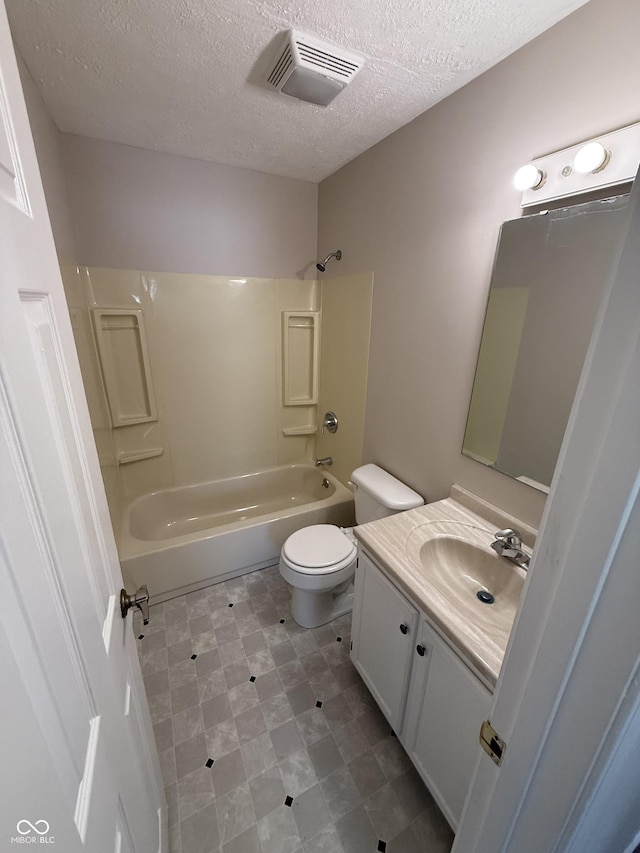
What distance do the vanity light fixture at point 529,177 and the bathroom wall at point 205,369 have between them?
1.62 m

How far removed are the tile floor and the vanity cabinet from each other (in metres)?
0.17

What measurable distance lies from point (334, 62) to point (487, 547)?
182cm

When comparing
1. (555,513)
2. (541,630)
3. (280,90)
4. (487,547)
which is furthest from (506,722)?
(280,90)

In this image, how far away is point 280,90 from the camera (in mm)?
1328

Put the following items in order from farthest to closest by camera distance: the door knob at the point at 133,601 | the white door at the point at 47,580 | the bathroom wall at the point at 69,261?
the bathroom wall at the point at 69,261
the door knob at the point at 133,601
the white door at the point at 47,580

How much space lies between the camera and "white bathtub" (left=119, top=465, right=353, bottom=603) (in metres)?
1.95

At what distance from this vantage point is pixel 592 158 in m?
0.94

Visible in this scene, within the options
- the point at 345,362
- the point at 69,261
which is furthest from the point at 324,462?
the point at 69,261

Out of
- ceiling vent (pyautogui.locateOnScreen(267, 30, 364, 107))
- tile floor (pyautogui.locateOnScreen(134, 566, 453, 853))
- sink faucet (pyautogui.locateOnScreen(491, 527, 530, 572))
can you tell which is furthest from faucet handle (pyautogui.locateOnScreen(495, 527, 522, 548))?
ceiling vent (pyautogui.locateOnScreen(267, 30, 364, 107))

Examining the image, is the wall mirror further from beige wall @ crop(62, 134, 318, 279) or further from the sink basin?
beige wall @ crop(62, 134, 318, 279)

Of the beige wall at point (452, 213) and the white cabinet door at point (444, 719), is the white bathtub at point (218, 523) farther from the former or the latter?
the white cabinet door at point (444, 719)

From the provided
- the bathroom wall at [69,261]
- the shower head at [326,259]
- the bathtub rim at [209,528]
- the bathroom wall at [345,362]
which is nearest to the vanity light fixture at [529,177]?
the bathroom wall at [345,362]

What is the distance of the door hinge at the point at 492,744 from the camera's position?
1.76 feet

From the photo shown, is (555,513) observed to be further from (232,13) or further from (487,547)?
(232,13)
